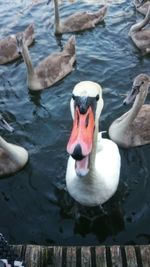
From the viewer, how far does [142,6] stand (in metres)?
14.2

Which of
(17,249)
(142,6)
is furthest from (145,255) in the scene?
(142,6)

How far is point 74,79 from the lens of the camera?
11.1 metres

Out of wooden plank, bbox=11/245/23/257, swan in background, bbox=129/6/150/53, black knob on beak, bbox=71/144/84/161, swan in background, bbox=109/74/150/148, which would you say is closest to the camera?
black knob on beak, bbox=71/144/84/161

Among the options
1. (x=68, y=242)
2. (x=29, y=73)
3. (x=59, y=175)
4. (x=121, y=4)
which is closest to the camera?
(x=68, y=242)

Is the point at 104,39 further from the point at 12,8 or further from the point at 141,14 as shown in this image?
the point at 12,8

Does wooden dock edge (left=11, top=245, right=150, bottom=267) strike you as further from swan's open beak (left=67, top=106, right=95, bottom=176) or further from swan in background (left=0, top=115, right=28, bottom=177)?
swan in background (left=0, top=115, right=28, bottom=177)

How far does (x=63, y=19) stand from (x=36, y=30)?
1.09 metres

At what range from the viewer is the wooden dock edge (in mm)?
5645

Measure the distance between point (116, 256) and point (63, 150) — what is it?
3198 millimetres

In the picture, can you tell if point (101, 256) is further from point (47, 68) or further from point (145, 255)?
point (47, 68)

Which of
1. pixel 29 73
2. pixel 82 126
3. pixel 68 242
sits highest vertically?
pixel 82 126

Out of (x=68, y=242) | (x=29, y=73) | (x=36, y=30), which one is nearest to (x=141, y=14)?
(x=36, y=30)

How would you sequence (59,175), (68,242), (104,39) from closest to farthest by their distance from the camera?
(68,242) → (59,175) → (104,39)

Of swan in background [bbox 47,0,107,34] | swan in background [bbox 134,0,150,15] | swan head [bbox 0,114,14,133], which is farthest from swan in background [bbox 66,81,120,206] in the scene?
swan in background [bbox 134,0,150,15]
